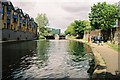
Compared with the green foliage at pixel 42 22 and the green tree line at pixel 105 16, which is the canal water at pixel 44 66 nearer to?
the green tree line at pixel 105 16

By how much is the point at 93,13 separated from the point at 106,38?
628 cm

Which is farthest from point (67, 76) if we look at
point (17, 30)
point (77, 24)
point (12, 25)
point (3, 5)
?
point (77, 24)

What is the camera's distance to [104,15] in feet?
145

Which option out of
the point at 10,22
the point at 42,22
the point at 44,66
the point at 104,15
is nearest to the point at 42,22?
the point at 42,22

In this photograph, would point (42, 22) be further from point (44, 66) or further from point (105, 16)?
point (44, 66)

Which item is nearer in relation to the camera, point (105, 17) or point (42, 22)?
point (105, 17)

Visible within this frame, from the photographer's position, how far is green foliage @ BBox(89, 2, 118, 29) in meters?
43.3

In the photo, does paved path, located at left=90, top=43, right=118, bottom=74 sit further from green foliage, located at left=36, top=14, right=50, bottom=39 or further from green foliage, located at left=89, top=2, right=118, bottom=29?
green foliage, located at left=36, top=14, right=50, bottom=39

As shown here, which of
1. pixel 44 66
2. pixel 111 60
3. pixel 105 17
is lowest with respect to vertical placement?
pixel 44 66

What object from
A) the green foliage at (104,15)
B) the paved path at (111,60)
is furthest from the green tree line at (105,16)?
the paved path at (111,60)

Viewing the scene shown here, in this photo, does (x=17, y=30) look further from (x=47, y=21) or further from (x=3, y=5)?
(x=47, y=21)

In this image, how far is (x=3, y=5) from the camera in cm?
5581

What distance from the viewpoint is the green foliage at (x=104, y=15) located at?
43.3 meters

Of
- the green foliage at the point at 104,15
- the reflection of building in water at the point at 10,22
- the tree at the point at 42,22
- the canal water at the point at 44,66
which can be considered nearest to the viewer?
the canal water at the point at 44,66
